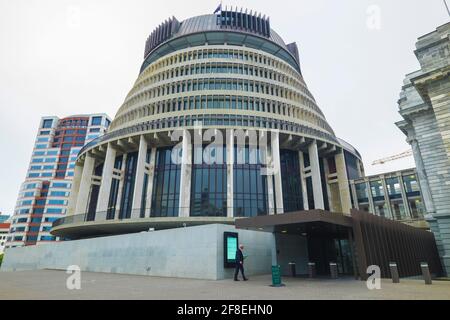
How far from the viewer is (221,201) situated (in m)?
33.2

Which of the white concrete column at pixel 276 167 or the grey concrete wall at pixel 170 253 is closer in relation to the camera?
the grey concrete wall at pixel 170 253

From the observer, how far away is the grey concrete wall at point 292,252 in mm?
19703

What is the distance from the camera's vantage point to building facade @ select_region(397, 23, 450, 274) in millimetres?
21922

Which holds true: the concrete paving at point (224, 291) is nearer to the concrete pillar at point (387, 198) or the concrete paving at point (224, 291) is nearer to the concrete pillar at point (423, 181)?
the concrete pillar at point (423, 181)

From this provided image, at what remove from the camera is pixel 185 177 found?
106 feet

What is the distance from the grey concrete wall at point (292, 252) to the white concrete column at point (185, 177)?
43.7 ft

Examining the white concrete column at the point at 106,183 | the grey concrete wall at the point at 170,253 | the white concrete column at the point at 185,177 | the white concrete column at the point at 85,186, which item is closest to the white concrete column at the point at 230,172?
the white concrete column at the point at 185,177

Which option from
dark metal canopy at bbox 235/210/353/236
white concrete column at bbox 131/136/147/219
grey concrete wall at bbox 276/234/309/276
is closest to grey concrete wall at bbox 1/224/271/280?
grey concrete wall at bbox 276/234/309/276

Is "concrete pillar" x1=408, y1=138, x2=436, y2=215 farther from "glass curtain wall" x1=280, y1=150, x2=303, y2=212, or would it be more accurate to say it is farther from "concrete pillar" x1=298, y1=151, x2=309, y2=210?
"glass curtain wall" x1=280, y1=150, x2=303, y2=212

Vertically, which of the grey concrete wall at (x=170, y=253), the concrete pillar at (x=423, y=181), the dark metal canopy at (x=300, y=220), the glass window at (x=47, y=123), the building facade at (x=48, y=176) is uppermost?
the glass window at (x=47, y=123)

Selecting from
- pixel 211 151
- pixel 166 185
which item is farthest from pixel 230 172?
pixel 166 185

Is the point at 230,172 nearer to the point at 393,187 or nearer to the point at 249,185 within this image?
the point at 249,185
